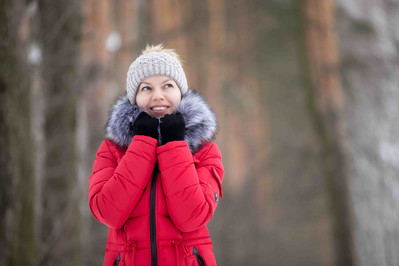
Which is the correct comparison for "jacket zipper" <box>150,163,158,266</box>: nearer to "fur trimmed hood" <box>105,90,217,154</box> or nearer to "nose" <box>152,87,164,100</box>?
"fur trimmed hood" <box>105,90,217,154</box>

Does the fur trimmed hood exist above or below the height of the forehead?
below

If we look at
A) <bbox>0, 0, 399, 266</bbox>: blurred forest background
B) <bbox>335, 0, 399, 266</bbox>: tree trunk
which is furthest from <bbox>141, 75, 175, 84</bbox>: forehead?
<bbox>335, 0, 399, 266</bbox>: tree trunk

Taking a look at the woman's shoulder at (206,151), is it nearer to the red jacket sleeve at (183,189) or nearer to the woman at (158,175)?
the woman at (158,175)

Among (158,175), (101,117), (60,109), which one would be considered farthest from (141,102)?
(101,117)

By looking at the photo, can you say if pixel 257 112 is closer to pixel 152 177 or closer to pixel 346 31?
pixel 346 31

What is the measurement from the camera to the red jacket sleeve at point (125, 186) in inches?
60.8

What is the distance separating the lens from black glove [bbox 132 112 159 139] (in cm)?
163

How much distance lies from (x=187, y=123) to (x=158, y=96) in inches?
6.8

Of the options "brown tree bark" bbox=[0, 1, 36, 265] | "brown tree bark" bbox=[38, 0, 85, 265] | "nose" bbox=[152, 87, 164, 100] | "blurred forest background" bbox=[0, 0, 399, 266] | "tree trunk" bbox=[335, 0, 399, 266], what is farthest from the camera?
"brown tree bark" bbox=[38, 0, 85, 265]

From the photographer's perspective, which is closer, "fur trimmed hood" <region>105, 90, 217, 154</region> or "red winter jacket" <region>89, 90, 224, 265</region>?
"red winter jacket" <region>89, 90, 224, 265</region>

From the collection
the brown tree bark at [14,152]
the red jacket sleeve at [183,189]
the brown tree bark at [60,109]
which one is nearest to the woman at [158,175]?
the red jacket sleeve at [183,189]

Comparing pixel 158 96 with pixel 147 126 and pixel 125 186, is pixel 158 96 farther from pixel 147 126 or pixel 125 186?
pixel 125 186

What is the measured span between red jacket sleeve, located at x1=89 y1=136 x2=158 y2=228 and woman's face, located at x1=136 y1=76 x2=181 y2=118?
18cm

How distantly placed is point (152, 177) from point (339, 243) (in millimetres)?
4224
